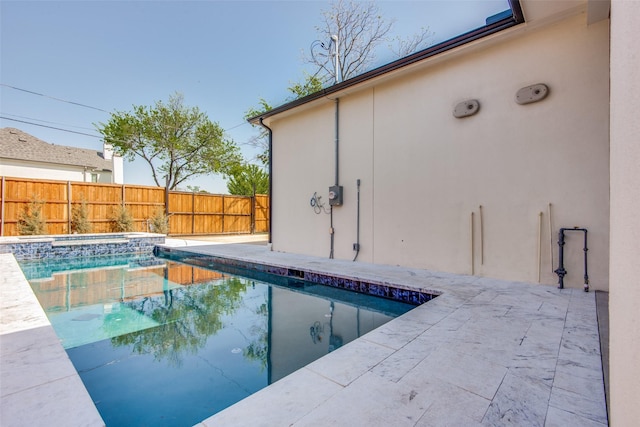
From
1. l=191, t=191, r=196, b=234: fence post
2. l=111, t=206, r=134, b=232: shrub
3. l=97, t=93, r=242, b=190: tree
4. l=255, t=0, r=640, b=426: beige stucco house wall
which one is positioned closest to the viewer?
l=255, t=0, r=640, b=426: beige stucco house wall

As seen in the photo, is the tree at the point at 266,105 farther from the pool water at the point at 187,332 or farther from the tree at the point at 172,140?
the pool water at the point at 187,332

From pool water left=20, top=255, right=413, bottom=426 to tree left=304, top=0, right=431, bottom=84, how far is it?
30.9 feet

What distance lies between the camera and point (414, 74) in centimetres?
500

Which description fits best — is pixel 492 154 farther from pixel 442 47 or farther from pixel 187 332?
pixel 187 332

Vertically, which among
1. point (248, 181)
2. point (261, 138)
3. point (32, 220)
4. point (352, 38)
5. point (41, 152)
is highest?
point (352, 38)

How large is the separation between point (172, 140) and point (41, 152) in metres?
6.43

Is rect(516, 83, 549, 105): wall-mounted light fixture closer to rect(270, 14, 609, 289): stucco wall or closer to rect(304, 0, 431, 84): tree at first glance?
rect(270, 14, 609, 289): stucco wall

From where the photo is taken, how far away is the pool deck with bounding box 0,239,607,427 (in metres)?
1.34

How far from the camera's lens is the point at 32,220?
8.41 m

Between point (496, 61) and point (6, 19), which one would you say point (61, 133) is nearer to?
point (6, 19)

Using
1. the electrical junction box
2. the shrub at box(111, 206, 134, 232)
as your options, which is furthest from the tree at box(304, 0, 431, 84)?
the shrub at box(111, 206, 134, 232)

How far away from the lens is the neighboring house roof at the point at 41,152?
45.5 feet

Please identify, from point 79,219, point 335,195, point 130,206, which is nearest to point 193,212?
point 130,206

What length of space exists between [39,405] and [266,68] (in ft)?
42.2
